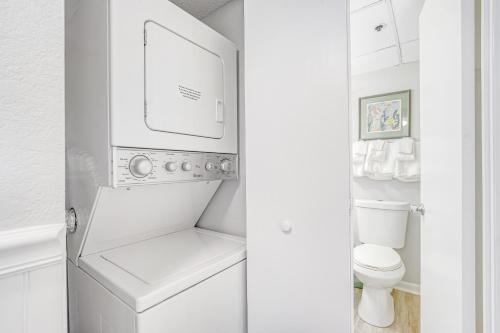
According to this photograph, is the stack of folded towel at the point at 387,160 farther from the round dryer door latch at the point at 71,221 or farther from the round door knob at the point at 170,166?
the round dryer door latch at the point at 71,221

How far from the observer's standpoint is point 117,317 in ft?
3.66

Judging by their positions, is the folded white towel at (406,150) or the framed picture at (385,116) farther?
the framed picture at (385,116)

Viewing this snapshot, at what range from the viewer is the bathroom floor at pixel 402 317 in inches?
91.2

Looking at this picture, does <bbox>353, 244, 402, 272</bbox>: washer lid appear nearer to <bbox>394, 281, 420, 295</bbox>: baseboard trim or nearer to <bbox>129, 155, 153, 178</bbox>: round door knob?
<bbox>394, 281, 420, 295</bbox>: baseboard trim

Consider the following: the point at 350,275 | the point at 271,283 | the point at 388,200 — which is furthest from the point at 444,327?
the point at 388,200

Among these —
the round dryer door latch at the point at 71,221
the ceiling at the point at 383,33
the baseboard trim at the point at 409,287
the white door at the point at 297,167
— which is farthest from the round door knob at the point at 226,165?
the baseboard trim at the point at 409,287

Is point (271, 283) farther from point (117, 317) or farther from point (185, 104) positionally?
point (185, 104)
